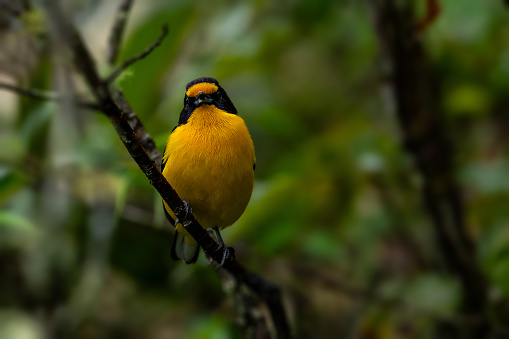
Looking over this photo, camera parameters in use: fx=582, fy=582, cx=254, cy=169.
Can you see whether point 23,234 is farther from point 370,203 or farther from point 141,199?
point 370,203

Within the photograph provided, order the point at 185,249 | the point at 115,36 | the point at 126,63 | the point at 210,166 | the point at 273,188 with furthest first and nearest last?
the point at 273,188
the point at 185,249
the point at 115,36
the point at 210,166
the point at 126,63

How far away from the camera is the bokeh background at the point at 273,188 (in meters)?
Answer: 3.04

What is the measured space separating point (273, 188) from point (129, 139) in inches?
54.8

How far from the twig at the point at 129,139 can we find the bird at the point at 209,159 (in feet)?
0.60

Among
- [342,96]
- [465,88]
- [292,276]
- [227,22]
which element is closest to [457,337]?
[292,276]

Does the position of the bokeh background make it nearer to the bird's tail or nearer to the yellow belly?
the bird's tail

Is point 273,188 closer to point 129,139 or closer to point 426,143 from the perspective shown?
point 426,143

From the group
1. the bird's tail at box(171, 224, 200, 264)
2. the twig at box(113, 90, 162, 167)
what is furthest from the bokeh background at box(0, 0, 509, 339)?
the twig at box(113, 90, 162, 167)

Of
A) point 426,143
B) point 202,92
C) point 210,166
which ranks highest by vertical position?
point 426,143

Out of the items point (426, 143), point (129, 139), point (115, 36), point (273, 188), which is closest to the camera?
point (129, 139)

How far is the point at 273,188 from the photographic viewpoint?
2713 mm

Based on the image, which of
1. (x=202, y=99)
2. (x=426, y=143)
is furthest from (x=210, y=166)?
(x=426, y=143)

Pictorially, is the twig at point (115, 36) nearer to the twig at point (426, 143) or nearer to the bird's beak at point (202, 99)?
the bird's beak at point (202, 99)

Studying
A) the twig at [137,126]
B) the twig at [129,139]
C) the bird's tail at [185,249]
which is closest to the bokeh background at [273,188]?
→ the bird's tail at [185,249]
